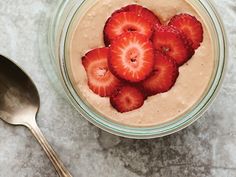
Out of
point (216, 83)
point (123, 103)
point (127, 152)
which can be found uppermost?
point (216, 83)

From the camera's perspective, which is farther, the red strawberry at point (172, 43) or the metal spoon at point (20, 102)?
the metal spoon at point (20, 102)

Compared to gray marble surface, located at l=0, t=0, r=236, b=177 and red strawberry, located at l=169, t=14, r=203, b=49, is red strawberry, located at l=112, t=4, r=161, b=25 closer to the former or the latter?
red strawberry, located at l=169, t=14, r=203, b=49

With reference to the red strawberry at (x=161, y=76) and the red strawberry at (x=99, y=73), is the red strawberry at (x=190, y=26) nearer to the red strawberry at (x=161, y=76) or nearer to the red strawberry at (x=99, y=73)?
the red strawberry at (x=161, y=76)

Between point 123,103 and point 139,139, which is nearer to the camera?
point 123,103

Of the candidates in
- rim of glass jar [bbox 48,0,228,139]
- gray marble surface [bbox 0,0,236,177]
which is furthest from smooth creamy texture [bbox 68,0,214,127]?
gray marble surface [bbox 0,0,236,177]

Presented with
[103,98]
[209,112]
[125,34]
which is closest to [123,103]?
[103,98]

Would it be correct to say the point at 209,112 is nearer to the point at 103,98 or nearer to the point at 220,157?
the point at 220,157

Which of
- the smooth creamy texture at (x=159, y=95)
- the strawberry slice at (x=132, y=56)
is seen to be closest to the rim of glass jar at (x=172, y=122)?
the smooth creamy texture at (x=159, y=95)
